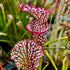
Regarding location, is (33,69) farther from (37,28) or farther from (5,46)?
(5,46)

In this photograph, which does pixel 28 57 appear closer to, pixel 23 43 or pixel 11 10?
pixel 23 43

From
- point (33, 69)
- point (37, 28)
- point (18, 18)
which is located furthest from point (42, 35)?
point (18, 18)

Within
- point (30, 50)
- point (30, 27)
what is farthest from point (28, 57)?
point (30, 27)

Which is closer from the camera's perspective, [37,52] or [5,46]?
[37,52]

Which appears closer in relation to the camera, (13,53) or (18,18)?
(13,53)

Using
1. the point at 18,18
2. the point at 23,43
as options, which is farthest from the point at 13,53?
the point at 18,18

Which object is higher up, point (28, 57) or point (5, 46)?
point (28, 57)

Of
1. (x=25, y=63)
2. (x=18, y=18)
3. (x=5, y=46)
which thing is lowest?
(x=5, y=46)

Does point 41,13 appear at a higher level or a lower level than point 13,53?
higher
